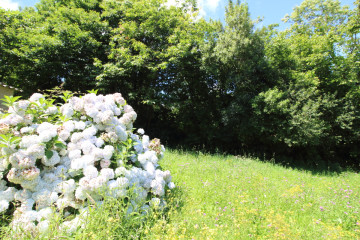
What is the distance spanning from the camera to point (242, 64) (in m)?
9.53

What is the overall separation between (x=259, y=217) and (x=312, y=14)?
2299 cm

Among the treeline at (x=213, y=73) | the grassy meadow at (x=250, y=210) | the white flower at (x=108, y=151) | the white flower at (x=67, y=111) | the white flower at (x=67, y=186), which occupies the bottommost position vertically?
the grassy meadow at (x=250, y=210)

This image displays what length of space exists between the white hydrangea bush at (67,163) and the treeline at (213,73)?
21.1 ft

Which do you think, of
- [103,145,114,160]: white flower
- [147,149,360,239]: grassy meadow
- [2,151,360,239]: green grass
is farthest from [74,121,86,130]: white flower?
[147,149,360,239]: grassy meadow

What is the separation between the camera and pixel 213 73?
1014cm

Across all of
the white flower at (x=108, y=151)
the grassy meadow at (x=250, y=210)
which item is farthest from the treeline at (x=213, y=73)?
the white flower at (x=108, y=151)

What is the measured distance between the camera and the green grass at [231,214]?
2107mm

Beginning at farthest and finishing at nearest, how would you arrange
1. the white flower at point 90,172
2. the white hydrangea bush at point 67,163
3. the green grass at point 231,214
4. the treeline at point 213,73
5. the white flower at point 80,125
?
the treeline at point 213,73 → the white flower at point 80,125 → the white flower at point 90,172 → the white hydrangea bush at point 67,163 → the green grass at point 231,214

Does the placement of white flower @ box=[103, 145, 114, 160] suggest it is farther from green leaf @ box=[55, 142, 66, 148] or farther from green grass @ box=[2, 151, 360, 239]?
green grass @ box=[2, 151, 360, 239]

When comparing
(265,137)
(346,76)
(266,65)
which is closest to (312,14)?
(346,76)

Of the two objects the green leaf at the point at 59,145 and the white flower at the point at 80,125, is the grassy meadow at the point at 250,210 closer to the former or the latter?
the green leaf at the point at 59,145

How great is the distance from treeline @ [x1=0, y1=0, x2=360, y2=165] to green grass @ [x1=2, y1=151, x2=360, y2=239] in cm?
496

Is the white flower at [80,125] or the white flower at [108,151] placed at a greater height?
the white flower at [80,125]

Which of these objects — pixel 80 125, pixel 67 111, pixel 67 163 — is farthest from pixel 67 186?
pixel 67 111
